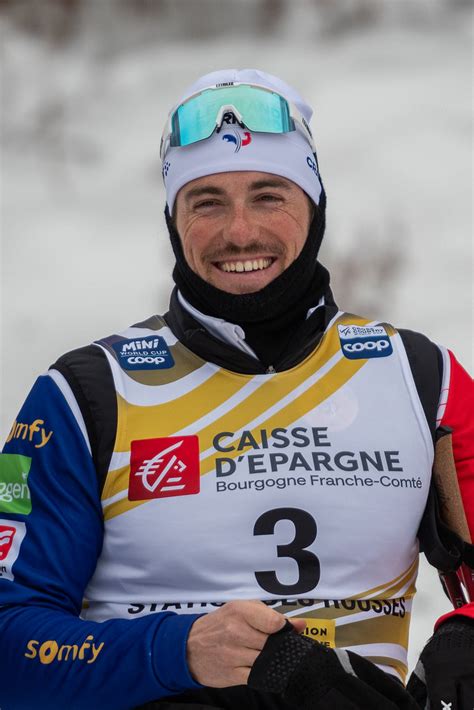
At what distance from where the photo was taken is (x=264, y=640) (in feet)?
7.00

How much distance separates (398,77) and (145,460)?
9.90 meters

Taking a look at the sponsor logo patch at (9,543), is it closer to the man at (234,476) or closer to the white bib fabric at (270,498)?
the man at (234,476)

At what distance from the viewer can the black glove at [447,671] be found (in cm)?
230

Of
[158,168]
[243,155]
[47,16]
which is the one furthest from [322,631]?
[47,16]

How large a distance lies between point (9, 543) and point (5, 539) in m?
0.02

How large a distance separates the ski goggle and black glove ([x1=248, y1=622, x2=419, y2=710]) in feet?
4.23

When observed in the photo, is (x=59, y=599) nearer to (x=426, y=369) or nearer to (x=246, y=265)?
(x=246, y=265)

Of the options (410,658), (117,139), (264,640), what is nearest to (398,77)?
(117,139)

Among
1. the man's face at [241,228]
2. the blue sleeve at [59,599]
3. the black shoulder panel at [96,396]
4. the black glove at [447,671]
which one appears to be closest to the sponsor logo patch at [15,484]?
the blue sleeve at [59,599]

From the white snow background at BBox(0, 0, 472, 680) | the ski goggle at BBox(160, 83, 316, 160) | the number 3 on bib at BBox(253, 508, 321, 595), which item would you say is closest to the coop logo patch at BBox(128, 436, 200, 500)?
the number 3 on bib at BBox(253, 508, 321, 595)

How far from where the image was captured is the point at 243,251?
107 inches

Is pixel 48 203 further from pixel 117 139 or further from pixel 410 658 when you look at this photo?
pixel 410 658

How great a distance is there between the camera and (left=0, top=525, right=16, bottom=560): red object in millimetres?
2412

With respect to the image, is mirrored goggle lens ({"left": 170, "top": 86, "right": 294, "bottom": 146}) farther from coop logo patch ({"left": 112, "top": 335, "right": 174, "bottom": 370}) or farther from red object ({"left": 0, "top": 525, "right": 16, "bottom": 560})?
red object ({"left": 0, "top": 525, "right": 16, "bottom": 560})
